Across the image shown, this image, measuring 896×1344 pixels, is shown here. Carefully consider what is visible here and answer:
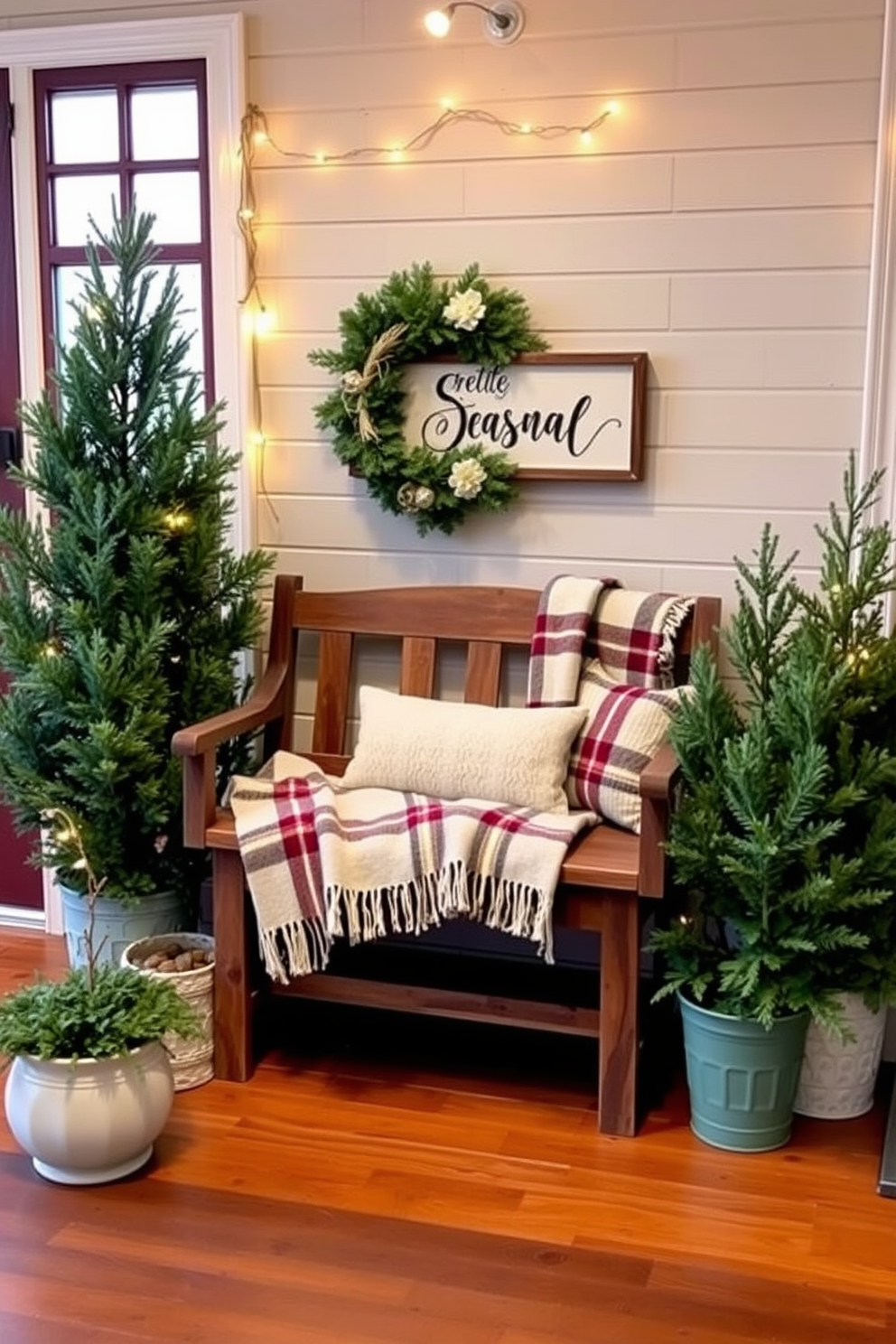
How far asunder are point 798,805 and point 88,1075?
1309 millimetres

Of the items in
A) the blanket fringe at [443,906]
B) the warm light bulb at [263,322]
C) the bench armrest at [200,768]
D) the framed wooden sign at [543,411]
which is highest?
the warm light bulb at [263,322]

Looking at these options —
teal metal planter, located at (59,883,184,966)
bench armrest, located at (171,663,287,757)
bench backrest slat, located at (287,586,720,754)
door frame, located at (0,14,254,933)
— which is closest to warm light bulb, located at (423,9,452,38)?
door frame, located at (0,14,254,933)

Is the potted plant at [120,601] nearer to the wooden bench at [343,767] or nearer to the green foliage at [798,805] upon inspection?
the wooden bench at [343,767]

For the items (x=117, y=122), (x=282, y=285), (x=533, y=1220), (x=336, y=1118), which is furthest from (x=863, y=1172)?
(x=117, y=122)

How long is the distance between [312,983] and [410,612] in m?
0.85

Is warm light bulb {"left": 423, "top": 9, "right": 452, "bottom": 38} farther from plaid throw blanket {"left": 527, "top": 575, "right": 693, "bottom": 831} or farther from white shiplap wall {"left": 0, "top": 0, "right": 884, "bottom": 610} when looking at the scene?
plaid throw blanket {"left": 527, "top": 575, "right": 693, "bottom": 831}

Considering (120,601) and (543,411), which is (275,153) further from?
(120,601)

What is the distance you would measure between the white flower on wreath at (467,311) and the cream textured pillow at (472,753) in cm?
81

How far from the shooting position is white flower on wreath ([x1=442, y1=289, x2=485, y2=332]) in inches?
120

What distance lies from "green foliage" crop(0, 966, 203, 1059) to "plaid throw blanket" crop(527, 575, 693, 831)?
0.93 m

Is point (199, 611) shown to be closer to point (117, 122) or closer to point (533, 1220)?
point (117, 122)

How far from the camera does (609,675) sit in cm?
304

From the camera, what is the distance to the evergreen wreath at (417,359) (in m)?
3.08

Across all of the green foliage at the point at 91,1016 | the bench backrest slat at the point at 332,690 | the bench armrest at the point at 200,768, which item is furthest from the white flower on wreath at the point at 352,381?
the green foliage at the point at 91,1016
